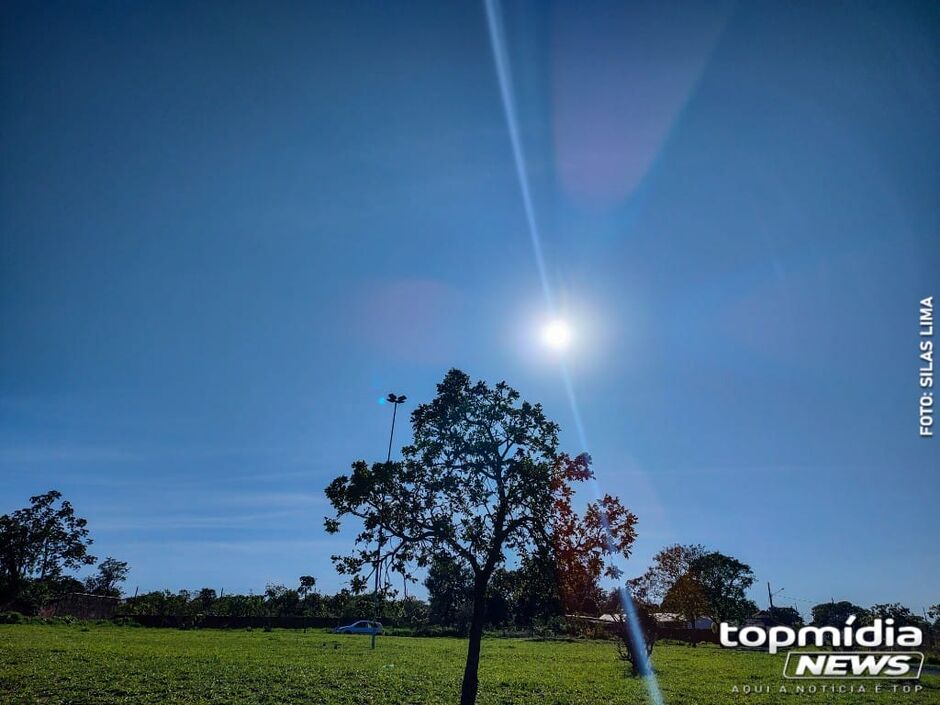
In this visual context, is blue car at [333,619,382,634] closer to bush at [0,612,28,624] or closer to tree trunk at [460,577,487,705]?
bush at [0,612,28,624]

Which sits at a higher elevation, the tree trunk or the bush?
the tree trunk

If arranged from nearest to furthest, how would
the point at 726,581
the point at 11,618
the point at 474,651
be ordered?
the point at 474,651 < the point at 11,618 < the point at 726,581

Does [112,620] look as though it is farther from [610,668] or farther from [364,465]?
[364,465]

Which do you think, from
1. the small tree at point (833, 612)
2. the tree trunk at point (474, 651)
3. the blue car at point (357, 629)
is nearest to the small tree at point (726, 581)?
the small tree at point (833, 612)

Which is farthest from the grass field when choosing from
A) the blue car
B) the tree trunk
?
the blue car

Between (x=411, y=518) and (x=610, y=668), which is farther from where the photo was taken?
(x=610, y=668)

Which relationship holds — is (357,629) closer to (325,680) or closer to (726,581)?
(325,680)

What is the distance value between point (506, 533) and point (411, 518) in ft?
9.11

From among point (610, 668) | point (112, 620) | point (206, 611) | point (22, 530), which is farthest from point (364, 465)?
point (22, 530)

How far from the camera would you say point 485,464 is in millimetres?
15633

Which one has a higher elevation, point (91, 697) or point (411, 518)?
point (411, 518)

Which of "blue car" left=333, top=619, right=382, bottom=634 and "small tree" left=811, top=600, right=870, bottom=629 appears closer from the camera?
"blue car" left=333, top=619, right=382, bottom=634

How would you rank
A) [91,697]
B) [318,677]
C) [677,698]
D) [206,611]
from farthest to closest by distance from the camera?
[206,611], [318,677], [677,698], [91,697]

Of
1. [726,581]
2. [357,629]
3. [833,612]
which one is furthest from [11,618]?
[833,612]
